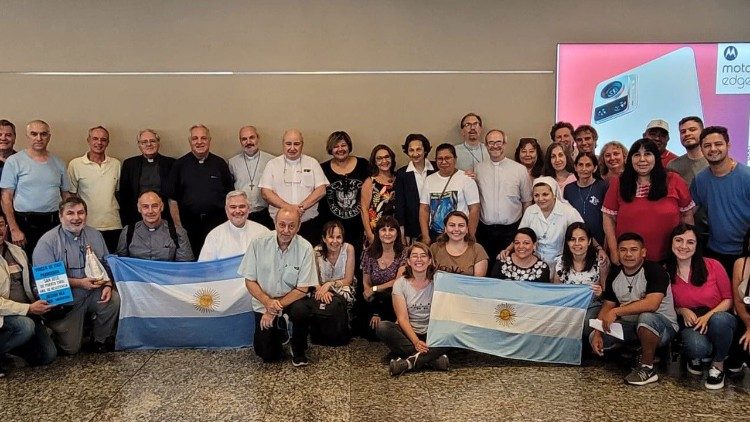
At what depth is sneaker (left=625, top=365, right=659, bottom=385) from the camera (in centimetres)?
384

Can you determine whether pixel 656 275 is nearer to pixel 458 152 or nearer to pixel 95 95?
pixel 458 152

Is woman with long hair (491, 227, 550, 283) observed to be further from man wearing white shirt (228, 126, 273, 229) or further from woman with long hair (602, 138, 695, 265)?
man wearing white shirt (228, 126, 273, 229)

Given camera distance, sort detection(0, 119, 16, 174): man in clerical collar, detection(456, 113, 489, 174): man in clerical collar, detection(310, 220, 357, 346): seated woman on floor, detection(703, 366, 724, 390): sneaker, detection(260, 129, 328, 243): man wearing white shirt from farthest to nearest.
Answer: detection(456, 113, 489, 174): man in clerical collar
detection(260, 129, 328, 243): man wearing white shirt
detection(0, 119, 16, 174): man in clerical collar
detection(310, 220, 357, 346): seated woman on floor
detection(703, 366, 724, 390): sneaker

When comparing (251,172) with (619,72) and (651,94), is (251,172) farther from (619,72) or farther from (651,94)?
(651,94)

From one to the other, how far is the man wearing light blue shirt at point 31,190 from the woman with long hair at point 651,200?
4.39 meters

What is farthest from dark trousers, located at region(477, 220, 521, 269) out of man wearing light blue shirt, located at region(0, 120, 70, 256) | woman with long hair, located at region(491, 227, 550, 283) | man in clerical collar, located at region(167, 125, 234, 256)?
man wearing light blue shirt, located at region(0, 120, 70, 256)

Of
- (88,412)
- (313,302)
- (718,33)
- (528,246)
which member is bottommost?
(88,412)

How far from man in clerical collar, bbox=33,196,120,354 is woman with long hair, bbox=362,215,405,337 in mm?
1834

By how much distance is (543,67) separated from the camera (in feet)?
20.8

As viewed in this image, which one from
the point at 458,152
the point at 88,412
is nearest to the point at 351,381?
the point at 88,412

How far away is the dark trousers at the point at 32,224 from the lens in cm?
515

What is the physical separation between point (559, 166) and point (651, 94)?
2.04m

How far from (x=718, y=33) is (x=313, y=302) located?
16.2 ft

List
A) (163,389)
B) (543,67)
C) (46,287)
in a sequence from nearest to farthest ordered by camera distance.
Answer: (163,389) → (46,287) → (543,67)
